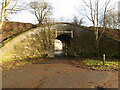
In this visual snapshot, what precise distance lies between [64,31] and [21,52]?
805 centimetres

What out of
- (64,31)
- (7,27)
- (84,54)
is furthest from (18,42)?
(84,54)

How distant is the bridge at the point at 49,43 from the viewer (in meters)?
10.8

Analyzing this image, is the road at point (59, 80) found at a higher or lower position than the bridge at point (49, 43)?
lower

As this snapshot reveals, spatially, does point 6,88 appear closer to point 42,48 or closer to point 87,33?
point 42,48

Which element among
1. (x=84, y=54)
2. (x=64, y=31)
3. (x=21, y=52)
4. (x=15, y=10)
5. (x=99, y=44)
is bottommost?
(x=84, y=54)

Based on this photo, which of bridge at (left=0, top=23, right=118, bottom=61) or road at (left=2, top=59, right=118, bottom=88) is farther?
bridge at (left=0, top=23, right=118, bottom=61)

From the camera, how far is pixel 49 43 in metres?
13.9

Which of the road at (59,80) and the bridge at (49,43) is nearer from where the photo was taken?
the road at (59,80)

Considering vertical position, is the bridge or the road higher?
the bridge

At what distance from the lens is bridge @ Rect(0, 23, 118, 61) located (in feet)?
35.4

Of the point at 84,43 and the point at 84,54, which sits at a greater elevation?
→ the point at 84,43

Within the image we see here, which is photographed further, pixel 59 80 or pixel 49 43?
Answer: pixel 49 43

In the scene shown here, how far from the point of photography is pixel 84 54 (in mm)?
14164

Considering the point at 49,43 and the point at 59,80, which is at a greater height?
the point at 49,43
